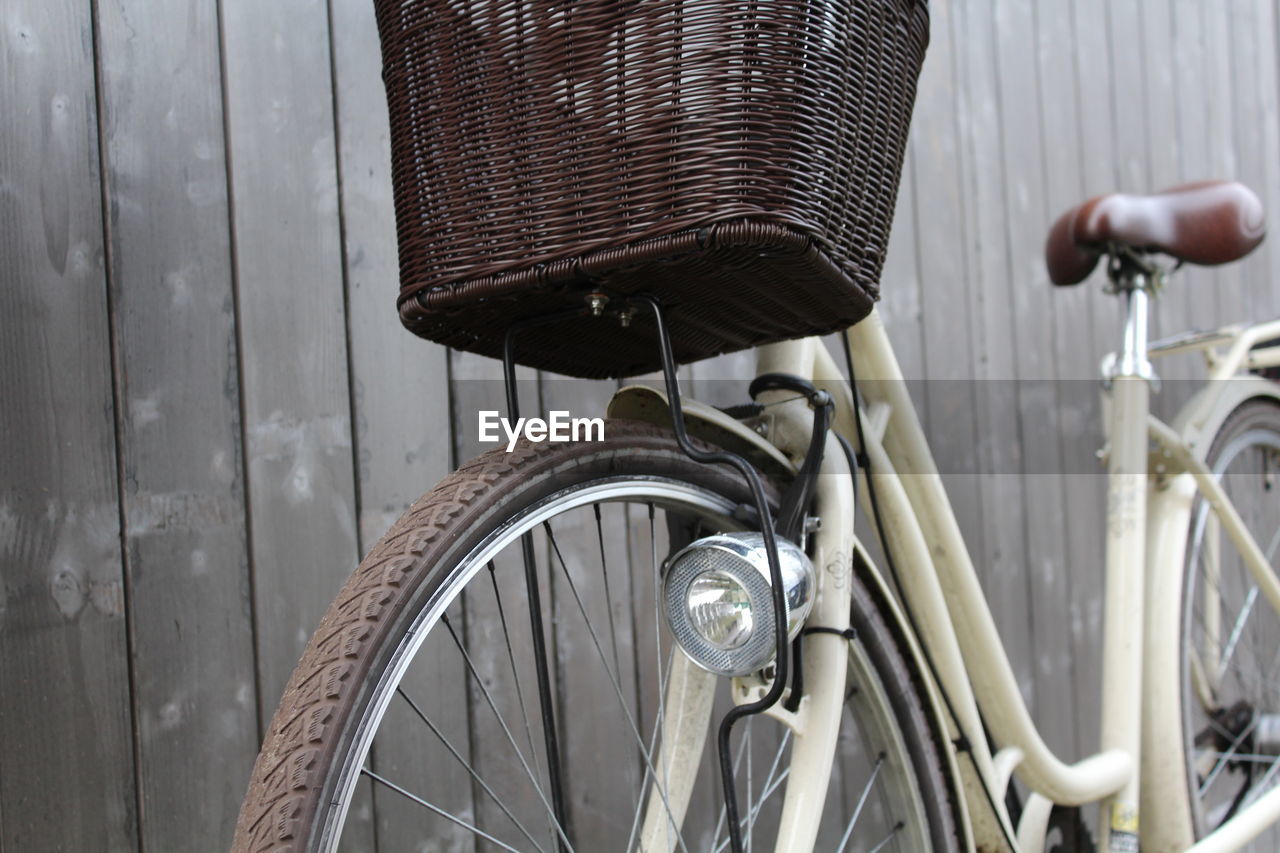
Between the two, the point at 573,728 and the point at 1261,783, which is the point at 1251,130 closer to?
the point at 1261,783

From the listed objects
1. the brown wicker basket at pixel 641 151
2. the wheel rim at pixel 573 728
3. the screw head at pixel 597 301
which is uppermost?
the brown wicker basket at pixel 641 151

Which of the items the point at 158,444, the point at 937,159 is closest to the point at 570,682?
the point at 158,444

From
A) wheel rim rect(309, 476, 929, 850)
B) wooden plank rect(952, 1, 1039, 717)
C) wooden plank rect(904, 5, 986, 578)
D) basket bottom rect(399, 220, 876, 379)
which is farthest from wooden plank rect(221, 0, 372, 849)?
wooden plank rect(952, 1, 1039, 717)

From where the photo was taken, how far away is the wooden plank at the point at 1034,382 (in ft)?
6.00

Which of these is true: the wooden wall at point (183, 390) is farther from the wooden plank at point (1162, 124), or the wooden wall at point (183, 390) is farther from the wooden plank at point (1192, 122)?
the wooden plank at point (1192, 122)

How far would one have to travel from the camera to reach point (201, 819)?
97 centimetres

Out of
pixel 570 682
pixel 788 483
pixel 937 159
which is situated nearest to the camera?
pixel 788 483

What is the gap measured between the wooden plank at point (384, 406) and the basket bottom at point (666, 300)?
370mm

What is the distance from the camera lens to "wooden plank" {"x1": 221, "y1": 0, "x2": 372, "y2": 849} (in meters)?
1.03

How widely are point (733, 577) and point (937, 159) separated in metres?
1.26

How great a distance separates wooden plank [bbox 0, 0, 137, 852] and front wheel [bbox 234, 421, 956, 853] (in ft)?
0.89

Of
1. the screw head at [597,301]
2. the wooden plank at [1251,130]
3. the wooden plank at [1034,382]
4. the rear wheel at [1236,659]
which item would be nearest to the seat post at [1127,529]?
the rear wheel at [1236,659]

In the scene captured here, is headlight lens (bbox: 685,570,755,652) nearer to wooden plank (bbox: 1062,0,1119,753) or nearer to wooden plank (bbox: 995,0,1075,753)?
wooden plank (bbox: 995,0,1075,753)

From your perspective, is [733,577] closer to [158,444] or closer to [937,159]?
[158,444]
